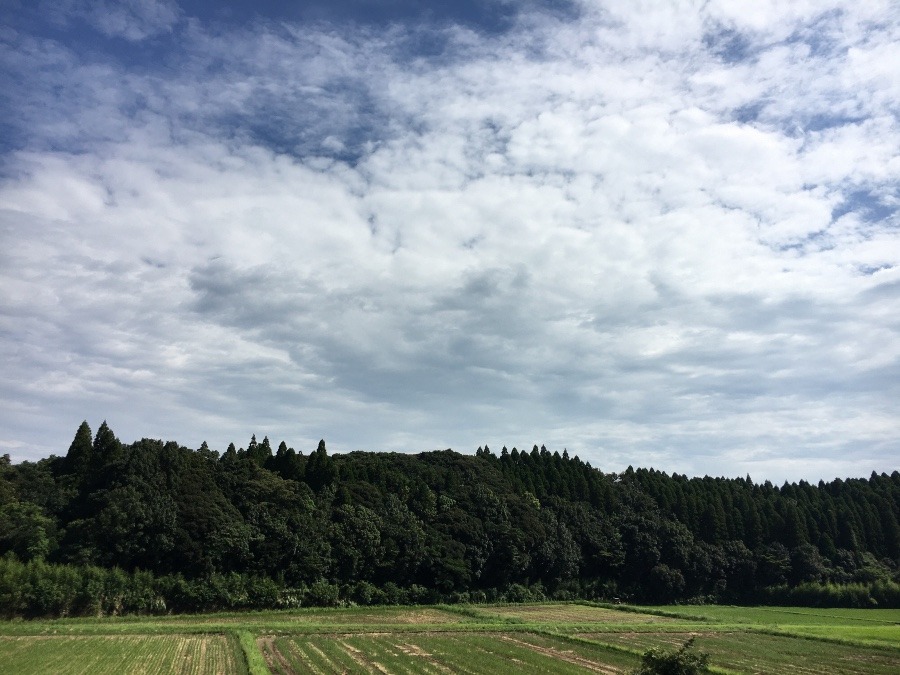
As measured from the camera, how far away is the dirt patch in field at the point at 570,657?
28962 millimetres

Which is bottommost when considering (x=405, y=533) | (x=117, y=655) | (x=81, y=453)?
(x=117, y=655)

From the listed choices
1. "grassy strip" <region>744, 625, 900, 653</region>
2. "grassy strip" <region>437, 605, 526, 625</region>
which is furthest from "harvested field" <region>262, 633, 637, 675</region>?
"grassy strip" <region>744, 625, 900, 653</region>

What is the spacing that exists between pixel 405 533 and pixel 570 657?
30.8 m

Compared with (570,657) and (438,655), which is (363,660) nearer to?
(438,655)

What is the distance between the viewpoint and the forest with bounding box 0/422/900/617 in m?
47.1

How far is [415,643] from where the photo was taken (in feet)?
119

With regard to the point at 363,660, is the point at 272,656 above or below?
below

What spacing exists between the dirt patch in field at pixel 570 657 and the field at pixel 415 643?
65 millimetres

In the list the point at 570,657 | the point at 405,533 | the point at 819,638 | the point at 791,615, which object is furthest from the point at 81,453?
the point at 791,615

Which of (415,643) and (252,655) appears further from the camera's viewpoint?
(415,643)

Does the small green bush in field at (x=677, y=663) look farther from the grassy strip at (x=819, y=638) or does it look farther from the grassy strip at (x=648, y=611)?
the grassy strip at (x=648, y=611)

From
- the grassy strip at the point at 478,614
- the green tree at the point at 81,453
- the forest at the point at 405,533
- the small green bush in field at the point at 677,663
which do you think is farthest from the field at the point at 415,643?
the green tree at the point at 81,453

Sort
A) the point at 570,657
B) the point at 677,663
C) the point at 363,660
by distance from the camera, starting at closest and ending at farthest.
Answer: the point at 677,663, the point at 363,660, the point at 570,657

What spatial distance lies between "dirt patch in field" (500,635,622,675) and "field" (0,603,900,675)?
0.21ft
